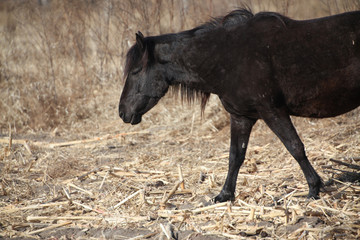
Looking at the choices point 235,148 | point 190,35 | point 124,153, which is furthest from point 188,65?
point 124,153

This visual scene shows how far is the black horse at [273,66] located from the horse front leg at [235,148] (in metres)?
0.01

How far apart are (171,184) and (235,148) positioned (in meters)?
1.15

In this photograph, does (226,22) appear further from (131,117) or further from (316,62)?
(131,117)

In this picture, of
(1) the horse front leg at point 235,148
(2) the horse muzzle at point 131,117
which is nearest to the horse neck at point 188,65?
(1) the horse front leg at point 235,148

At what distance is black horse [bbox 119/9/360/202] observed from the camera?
4.02m

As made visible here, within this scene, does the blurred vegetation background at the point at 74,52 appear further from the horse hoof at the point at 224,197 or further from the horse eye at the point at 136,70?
the horse hoof at the point at 224,197

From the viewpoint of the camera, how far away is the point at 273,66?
410cm

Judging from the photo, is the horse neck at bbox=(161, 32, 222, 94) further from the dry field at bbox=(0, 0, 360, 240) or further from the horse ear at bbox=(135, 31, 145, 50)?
the dry field at bbox=(0, 0, 360, 240)

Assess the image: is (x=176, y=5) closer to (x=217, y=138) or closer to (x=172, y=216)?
(x=217, y=138)

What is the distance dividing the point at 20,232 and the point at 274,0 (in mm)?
6088

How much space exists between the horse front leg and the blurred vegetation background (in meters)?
4.66

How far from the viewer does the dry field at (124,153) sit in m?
4.06

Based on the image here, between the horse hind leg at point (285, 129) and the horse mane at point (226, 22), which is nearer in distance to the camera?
the horse hind leg at point (285, 129)

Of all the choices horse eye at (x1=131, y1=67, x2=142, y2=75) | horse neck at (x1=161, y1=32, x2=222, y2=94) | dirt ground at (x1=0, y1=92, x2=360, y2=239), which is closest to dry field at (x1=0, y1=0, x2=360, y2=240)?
dirt ground at (x1=0, y1=92, x2=360, y2=239)
